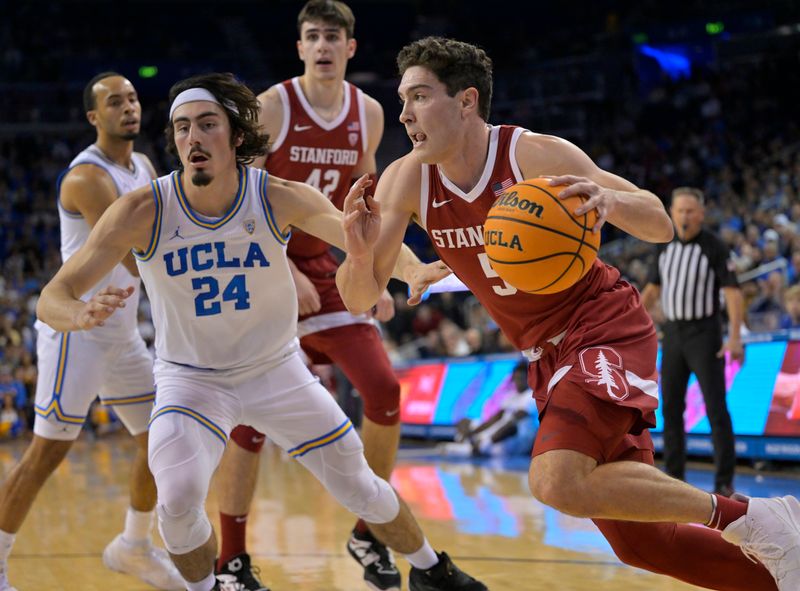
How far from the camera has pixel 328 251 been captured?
5.88m

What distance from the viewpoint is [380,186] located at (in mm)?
4113

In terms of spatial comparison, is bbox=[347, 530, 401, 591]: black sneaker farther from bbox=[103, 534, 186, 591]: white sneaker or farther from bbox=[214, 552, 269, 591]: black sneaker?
bbox=[103, 534, 186, 591]: white sneaker

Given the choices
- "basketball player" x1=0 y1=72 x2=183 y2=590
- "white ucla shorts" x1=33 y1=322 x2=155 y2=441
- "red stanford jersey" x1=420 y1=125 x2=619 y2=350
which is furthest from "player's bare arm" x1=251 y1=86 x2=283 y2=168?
"red stanford jersey" x1=420 y1=125 x2=619 y2=350

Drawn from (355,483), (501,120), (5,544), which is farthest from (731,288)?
(501,120)

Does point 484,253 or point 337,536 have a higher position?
point 484,253

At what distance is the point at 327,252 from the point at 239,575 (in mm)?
1894

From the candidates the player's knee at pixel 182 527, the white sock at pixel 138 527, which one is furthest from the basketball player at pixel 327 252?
the player's knee at pixel 182 527

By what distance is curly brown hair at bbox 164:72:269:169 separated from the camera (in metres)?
4.45

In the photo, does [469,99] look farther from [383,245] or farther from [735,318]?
[735,318]

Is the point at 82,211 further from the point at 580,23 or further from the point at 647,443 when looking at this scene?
the point at 580,23

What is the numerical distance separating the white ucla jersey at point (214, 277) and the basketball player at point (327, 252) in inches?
33.3

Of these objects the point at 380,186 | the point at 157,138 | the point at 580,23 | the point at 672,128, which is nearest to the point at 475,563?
the point at 380,186

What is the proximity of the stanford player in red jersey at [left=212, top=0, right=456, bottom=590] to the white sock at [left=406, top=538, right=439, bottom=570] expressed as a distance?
0.43 meters

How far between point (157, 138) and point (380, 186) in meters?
23.5
